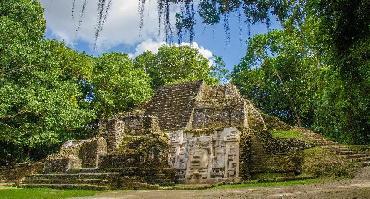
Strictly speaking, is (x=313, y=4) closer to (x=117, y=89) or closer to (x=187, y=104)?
(x=187, y=104)

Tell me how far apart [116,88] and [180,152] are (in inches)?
561

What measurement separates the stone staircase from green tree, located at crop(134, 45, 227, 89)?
1912 centimetres

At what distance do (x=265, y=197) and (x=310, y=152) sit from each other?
693 cm

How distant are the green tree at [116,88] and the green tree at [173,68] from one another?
5.41 metres

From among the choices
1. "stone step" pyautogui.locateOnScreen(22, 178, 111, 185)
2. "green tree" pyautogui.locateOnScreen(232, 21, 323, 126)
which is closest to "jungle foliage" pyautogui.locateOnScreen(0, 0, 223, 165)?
"stone step" pyautogui.locateOnScreen(22, 178, 111, 185)

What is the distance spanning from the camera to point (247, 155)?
1561 centimetres

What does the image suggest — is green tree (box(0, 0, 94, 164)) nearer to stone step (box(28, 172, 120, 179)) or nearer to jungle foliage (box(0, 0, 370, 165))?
jungle foliage (box(0, 0, 370, 165))

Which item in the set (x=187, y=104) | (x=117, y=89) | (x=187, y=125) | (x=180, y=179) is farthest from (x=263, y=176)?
(x=117, y=89)

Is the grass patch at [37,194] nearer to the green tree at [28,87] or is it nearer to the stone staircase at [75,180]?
the stone staircase at [75,180]

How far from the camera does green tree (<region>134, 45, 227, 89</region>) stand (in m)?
36.3

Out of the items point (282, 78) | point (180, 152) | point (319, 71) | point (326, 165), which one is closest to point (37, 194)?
point (180, 152)

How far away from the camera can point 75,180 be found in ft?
51.9

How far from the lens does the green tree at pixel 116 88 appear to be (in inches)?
1160

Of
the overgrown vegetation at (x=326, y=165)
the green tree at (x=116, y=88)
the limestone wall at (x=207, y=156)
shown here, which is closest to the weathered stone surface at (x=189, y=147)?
the limestone wall at (x=207, y=156)
